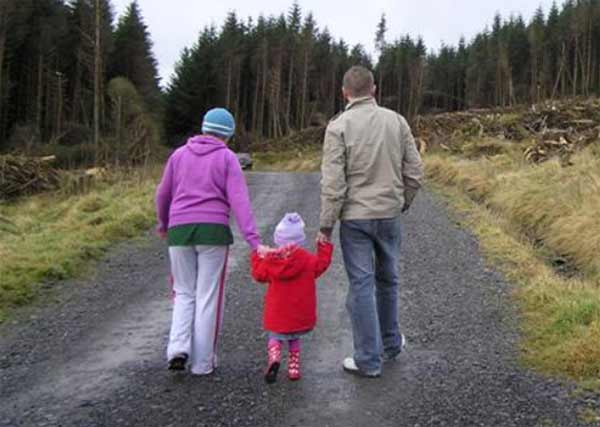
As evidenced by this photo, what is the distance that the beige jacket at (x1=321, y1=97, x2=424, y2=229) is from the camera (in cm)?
440

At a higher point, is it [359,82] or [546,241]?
[359,82]

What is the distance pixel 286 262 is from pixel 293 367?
2.34 feet

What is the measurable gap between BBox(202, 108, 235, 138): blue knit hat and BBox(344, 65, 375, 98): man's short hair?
0.82 meters

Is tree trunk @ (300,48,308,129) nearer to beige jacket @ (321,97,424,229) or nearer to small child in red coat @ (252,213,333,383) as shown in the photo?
beige jacket @ (321,97,424,229)

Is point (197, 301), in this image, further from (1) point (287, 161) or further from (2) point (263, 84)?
(2) point (263, 84)

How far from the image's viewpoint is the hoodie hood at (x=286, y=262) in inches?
173

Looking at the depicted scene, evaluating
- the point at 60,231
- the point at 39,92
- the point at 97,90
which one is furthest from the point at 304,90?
the point at 60,231

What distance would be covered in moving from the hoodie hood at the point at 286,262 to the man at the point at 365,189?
8.3 inches

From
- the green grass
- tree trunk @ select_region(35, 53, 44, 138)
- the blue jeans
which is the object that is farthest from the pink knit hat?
tree trunk @ select_region(35, 53, 44, 138)

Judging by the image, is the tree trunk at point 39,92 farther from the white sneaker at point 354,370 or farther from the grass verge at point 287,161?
the white sneaker at point 354,370

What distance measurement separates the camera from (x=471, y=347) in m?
5.25

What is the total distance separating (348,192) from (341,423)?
147cm

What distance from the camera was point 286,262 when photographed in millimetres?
4395

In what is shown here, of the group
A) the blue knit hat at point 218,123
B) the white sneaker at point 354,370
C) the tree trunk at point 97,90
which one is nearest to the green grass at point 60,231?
the blue knit hat at point 218,123
